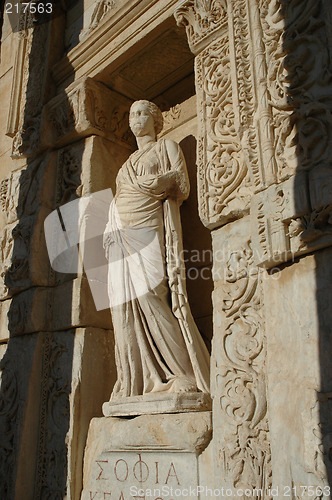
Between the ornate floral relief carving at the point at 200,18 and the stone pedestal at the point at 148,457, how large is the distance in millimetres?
2648

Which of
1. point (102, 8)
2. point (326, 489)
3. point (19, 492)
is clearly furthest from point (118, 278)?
point (102, 8)

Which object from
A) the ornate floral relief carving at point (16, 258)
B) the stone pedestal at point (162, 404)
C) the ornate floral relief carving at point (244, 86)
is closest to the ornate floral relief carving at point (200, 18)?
the ornate floral relief carving at point (244, 86)

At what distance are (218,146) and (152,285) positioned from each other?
3.54 ft

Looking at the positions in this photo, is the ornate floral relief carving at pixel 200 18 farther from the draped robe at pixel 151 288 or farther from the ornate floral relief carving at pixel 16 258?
the ornate floral relief carving at pixel 16 258

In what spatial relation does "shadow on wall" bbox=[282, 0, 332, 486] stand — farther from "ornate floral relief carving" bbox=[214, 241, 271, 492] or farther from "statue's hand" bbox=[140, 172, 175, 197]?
"statue's hand" bbox=[140, 172, 175, 197]

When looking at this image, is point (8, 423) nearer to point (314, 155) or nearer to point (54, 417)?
point (54, 417)

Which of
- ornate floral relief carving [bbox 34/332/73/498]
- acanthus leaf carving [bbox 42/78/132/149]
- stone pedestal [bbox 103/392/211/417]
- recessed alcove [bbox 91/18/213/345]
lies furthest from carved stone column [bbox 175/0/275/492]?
ornate floral relief carving [bbox 34/332/73/498]

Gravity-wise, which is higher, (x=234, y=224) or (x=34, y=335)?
(x=234, y=224)

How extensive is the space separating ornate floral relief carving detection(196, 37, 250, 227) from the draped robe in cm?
53

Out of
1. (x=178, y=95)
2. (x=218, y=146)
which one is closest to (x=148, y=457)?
(x=218, y=146)

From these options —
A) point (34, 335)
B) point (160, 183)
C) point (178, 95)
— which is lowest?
point (34, 335)

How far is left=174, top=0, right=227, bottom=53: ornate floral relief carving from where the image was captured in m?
3.70

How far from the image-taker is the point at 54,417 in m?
4.03

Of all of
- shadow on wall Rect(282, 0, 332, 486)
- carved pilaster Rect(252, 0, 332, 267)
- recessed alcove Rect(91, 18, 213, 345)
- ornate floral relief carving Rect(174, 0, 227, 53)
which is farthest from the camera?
recessed alcove Rect(91, 18, 213, 345)
